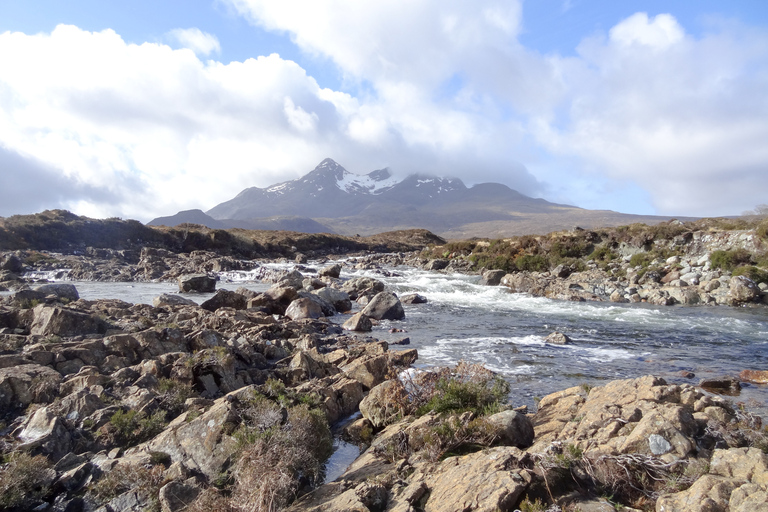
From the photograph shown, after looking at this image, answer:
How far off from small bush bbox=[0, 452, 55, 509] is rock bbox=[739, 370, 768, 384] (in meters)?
13.5

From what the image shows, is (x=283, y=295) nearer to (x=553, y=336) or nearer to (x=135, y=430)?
(x=553, y=336)

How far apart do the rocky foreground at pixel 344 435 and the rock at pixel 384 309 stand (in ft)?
29.1

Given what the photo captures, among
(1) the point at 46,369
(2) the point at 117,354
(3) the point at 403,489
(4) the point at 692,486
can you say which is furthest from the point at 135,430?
(4) the point at 692,486

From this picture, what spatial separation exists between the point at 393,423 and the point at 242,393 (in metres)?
2.46

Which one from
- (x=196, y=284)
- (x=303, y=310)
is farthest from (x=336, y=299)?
(x=196, y=284)

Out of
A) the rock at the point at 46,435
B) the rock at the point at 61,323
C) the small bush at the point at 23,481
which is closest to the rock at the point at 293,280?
the rock at the point at 61,323

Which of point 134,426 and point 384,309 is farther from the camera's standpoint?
point 384,309

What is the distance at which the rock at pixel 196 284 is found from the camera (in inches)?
998

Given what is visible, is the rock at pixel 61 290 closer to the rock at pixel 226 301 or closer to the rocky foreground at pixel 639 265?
the rock at pixel 226 301

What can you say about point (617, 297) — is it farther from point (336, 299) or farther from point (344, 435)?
point (344, 435)

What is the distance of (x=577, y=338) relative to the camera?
47.9ft

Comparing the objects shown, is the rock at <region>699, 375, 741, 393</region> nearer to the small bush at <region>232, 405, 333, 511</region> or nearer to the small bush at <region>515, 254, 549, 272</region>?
the small bush at <region>232, 405, 333, 511</region>

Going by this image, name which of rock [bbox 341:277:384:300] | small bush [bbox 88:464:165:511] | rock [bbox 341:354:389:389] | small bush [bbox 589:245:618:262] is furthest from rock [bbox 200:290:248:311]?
small bush [bbox 589:245:618:262]

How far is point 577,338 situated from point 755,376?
5214mm
